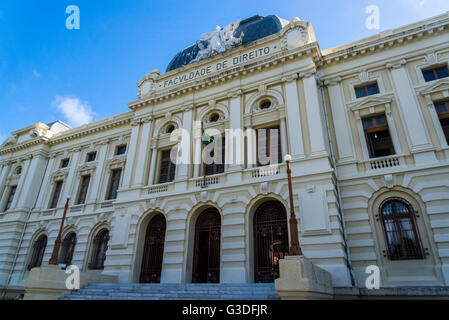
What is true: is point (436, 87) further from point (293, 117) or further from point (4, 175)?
point (4, 175)

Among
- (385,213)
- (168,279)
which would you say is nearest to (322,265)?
(385,213)

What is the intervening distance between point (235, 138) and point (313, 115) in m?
4.75

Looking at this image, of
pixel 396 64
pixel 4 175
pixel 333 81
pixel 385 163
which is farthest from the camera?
pixel 4 175

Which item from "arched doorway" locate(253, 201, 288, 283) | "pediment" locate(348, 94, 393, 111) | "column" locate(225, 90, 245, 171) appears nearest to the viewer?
"arched doorway" locate(253, 201, 288, 283)

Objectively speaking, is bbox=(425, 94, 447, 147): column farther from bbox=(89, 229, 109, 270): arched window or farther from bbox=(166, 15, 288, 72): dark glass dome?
bbox=(89, 229, 109, 270): arched window

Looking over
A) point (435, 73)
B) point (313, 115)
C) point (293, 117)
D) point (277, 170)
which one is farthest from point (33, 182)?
point (435, 73)

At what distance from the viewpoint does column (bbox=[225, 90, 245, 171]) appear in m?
17.5

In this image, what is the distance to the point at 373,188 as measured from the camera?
14914mm

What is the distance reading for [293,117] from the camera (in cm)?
1711

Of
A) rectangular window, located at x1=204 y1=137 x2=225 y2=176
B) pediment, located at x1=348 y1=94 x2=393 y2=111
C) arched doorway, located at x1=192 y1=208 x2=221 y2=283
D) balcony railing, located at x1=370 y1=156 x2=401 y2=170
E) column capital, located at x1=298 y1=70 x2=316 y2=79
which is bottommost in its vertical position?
arched doorway, located at x1=192 y1=208 x2=221 y2=283

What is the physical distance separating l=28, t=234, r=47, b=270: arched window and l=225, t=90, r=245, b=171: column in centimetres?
1816

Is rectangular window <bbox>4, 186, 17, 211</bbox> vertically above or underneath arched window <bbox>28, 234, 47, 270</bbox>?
above

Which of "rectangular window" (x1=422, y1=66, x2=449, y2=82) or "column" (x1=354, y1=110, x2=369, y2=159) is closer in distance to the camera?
"column" (x1=354, y1=110, x2=369, y2=159)

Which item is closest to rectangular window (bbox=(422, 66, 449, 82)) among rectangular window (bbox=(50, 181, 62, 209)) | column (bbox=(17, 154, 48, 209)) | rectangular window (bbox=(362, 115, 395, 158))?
rectangular window (bbox=(362, 115, 395, 158))
